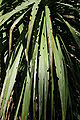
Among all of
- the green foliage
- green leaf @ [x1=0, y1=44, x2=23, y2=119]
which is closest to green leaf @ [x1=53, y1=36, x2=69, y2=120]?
the green foliage

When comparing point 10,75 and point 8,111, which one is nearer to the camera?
point 10,75

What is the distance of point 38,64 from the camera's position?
3.69 feet

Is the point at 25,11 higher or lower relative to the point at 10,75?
higher

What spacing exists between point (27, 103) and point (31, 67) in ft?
0.55

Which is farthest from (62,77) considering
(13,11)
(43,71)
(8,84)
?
(13,11)

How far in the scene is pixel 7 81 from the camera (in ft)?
3.59

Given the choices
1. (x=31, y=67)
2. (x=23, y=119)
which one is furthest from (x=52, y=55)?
(x=23, y=119)

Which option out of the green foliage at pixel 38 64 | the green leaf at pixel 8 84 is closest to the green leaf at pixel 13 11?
the green foliage at pixel 38 64

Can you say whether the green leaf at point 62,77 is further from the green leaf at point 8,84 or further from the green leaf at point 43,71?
the green leaf at point 8,84

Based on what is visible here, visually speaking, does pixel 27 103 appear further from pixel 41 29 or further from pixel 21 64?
pixel 41 29

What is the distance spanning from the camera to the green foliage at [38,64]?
1.07 metres

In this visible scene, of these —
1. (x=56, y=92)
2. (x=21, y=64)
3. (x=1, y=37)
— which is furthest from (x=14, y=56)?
(x=56, y=92)

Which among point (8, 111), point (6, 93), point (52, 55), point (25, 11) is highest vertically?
point (25, 11)

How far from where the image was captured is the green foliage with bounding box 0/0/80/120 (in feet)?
3.52
